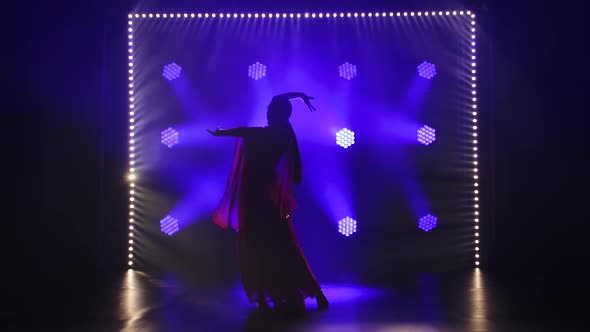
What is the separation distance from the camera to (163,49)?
4402 millimetres

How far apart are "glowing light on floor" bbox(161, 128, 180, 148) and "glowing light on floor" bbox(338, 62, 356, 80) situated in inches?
64.7

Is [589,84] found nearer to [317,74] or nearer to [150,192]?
[317,74]

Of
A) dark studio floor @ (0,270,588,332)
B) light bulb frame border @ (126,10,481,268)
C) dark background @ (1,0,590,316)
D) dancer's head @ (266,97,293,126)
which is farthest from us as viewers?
light bulb frame border @ (126,10,481,268)

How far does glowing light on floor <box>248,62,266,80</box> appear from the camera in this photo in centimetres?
438

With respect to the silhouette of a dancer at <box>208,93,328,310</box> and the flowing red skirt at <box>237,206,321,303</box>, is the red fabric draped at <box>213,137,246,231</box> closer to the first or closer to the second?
the silhouette of a dancer at <box>208,93,328,310</box>

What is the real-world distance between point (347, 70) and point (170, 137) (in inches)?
69.5

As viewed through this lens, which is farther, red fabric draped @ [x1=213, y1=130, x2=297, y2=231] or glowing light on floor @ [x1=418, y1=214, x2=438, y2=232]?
glowing light on floor @ [x1=418, y1=214, x2=438, y2=232]

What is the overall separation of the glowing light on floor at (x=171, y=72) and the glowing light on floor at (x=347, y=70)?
151cm

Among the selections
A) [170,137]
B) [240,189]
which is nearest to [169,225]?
[170,137]

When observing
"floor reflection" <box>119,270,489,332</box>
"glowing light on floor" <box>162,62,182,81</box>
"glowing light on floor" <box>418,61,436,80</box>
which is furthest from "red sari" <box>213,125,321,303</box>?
"glowing light on floor" <box>418,61,436,80</box>

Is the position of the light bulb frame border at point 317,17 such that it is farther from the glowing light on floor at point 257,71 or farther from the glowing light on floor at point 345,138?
the glowing light on floor at point 345,138

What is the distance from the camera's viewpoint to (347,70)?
436cm

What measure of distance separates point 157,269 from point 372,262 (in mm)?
1979

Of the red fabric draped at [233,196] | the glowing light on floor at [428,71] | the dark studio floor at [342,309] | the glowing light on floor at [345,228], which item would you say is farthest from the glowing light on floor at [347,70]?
the dark studio floor at [342,309]
